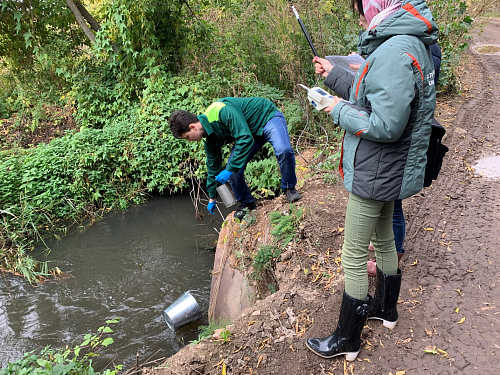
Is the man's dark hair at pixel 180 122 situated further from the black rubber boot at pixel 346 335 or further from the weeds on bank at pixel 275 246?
the black rubber boot at pixel 346 335

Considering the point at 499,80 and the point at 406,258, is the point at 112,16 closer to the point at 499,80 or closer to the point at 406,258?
the point at 406,258

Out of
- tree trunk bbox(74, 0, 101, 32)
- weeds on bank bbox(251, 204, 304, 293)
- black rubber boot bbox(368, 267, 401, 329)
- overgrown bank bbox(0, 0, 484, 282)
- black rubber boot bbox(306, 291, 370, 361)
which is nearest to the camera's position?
black rubber boot bbox(306, 291, 370, 361)

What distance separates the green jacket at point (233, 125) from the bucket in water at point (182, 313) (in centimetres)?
124

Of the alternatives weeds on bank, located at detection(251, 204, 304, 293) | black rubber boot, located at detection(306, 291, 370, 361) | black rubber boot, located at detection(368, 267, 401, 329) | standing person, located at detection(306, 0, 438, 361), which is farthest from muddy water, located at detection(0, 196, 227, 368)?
standing person, located at detection(306, 0, 438, 361)

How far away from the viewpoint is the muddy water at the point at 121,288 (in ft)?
13.3

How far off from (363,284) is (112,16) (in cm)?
711

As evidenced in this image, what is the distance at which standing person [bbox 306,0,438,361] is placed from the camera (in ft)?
5.39

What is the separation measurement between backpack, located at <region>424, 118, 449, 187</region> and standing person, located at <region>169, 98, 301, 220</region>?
1982 millimetres

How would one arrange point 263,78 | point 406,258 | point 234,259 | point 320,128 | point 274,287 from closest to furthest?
point 406,258
point 274,287
point 234,259
point 320,128
point 263,78

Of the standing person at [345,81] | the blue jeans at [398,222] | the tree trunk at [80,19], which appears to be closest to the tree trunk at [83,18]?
the tree trunk at [80,19]

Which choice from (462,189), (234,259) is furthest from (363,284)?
(462,189)

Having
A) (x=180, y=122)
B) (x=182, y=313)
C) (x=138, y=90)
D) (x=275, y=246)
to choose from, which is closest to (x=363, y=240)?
(x=275, y=246)

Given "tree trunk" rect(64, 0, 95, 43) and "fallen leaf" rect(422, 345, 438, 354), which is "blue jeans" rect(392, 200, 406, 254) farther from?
"tree trunk" rect(64, 0, 95, 43)

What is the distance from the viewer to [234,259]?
4.16 metres
